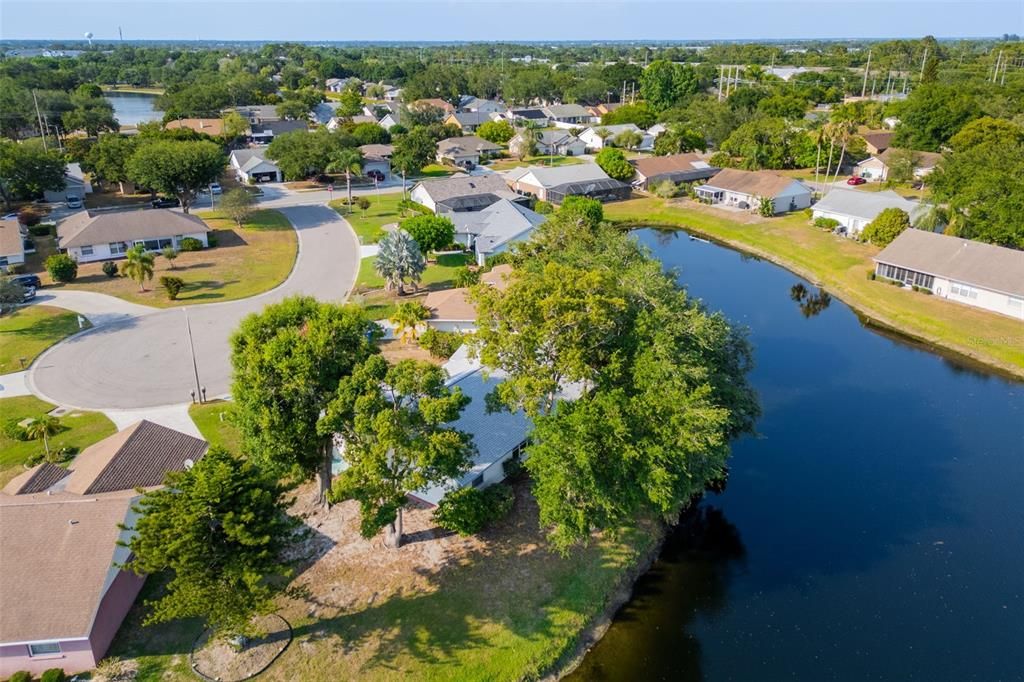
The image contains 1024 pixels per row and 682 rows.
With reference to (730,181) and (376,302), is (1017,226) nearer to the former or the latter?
(730,181)

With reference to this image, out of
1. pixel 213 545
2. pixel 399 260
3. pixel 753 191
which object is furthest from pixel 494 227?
pixel 213 545

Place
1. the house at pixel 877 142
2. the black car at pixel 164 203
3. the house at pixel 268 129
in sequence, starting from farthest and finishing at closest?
the house at pixel 268 129
the house at pixel 877 142
the black car at pixel 164 203

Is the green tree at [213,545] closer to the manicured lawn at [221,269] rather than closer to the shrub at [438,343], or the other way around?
the shrub at [438,343]

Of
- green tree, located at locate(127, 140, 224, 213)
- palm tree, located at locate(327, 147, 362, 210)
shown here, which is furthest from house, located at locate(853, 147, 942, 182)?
green tree, located at locate(127, 140, 224, 213)

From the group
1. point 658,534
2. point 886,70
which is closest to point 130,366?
point 658,534

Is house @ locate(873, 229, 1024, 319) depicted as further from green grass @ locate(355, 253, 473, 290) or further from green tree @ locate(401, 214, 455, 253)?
green tree @ locate(401, 214, 455, 253)

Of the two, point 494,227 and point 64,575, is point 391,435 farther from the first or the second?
point 494,227

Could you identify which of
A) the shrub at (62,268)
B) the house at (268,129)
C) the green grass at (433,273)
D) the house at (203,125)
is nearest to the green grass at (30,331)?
the shrub at (62,268)
